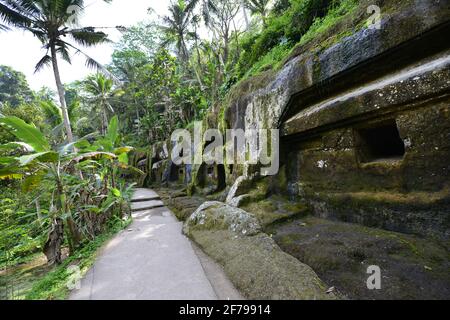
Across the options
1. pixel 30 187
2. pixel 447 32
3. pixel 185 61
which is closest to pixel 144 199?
pixel 30 187

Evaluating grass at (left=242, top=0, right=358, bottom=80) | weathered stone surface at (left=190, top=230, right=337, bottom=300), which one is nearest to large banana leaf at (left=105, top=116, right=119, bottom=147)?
weathered stone surface at (left=190, top=230, right=337, bottom=300)

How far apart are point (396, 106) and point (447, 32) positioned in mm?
825

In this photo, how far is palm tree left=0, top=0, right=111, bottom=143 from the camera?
9.08 meters

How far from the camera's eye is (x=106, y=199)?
437 cm

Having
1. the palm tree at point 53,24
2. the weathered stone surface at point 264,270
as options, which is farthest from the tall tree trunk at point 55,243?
the palm tree at point 53,24

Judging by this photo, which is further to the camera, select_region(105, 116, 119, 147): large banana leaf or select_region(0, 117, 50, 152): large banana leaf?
select_region(105, 116, 119, 147): large banana leaf

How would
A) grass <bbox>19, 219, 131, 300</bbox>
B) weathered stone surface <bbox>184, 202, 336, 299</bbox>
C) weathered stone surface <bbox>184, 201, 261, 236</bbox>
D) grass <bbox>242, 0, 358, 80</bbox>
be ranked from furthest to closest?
grass <bbox>242, 0, 358, 80</bbox> < weathered stone surface <bbox>184, 201, 261, 236</bbox> < grass <bbox>19, 219, 131, 300</bbox> < weathered stone surface <bbox>184, 202, 336, 299</bbox>

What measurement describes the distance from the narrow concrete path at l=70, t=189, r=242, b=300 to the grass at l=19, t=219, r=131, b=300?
0.41ft

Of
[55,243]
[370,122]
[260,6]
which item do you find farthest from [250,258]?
[260,6]

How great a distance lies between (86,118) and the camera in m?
12.4

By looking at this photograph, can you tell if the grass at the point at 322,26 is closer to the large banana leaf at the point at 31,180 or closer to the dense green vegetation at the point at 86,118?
the dense green vegetation at the point at 86,118

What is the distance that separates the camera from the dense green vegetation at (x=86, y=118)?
321 cm

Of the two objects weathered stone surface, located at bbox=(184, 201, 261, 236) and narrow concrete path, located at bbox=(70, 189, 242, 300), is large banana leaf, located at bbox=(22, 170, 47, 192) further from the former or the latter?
weathered stone surface, located at bbox=(184, 201, 261, 236)
